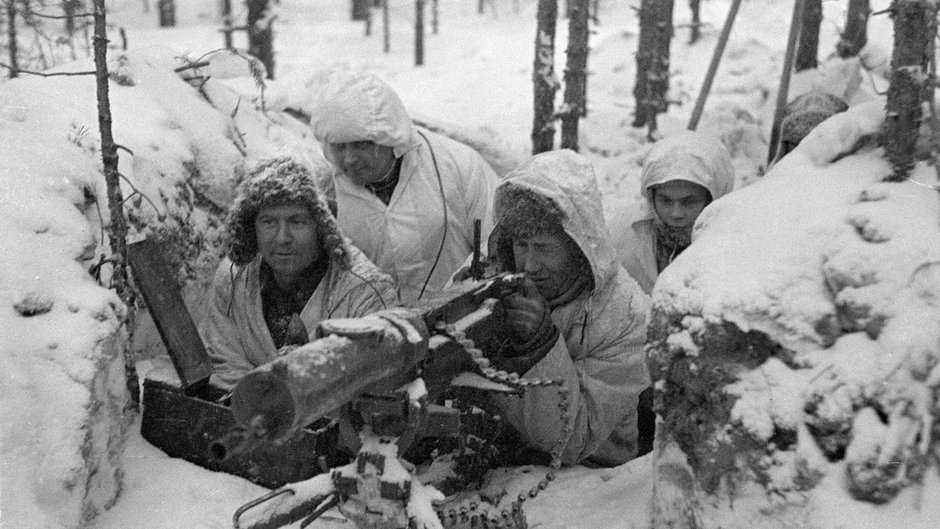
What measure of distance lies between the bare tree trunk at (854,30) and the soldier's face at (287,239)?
12429 mm

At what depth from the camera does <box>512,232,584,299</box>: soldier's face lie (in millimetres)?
3352

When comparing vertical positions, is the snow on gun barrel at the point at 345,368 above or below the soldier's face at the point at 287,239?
above

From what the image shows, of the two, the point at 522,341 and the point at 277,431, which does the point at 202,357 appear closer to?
the point at 522,341

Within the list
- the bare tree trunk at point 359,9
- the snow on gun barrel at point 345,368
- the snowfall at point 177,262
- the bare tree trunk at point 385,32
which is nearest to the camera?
the snow on gun barrel at point 345,368

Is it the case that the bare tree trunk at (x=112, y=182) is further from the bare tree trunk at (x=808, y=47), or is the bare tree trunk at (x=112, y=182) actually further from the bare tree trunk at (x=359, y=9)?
the bare tree trunk at (x=359, y=9)

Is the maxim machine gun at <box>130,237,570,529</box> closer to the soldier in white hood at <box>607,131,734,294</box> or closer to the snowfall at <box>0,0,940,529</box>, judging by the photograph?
the snowfall at <box>0,0,940,529</box>

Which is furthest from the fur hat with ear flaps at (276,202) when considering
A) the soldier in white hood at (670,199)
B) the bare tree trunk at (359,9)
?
the bare tree trunk at (359,9)

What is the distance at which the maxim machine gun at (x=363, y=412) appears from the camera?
1.77m

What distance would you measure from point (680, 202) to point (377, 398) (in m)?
2.93

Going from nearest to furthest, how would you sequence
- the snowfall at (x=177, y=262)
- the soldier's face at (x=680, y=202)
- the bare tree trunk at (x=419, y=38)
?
the snowfall at (x=177, y=262) → the soldier's face at (x=680, y=202) → the bare tree trunk at (x=419, y=38)

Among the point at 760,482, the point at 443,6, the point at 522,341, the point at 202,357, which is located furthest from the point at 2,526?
the point at 443,6

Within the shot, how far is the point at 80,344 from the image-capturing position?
265cm

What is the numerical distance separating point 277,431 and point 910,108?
2.17 meters

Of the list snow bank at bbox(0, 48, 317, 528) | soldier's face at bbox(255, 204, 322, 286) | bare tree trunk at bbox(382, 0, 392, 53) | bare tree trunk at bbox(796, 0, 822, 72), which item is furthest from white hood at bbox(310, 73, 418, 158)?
bare tree trunk at bbox(382, 0, 392, 53)
